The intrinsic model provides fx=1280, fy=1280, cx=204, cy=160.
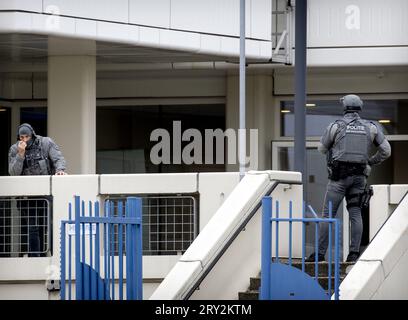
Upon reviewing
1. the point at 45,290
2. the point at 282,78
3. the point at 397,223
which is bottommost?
the point at 45,290

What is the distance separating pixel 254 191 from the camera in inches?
480

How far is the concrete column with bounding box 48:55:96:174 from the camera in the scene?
20.9 m

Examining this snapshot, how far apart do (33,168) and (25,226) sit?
1055 mm

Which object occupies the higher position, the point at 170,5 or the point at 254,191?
the point at 170,5

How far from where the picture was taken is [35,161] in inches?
615

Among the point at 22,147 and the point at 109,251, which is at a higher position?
the point at 22,147

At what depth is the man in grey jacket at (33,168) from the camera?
581 inches

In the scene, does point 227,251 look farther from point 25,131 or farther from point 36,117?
point 36,117

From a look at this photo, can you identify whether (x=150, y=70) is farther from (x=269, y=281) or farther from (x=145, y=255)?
(x=269, y=281)

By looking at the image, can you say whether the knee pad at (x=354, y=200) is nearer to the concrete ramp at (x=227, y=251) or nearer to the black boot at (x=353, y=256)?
the black boot at (x=353, y=256)

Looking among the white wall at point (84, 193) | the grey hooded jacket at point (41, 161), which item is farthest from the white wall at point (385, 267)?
the grey hooded jacket at point (41, 161)

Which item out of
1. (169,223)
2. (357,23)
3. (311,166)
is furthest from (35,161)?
(311,166)
